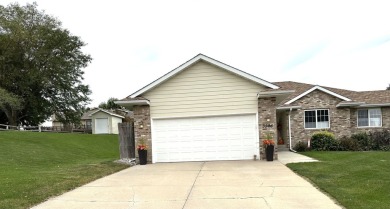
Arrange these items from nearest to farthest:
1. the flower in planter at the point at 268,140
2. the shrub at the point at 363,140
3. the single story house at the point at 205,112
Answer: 1. the flower in planter at the point at 268,140
2. the single story house at the point at 205,112
3. the shrub at the point at 363,140

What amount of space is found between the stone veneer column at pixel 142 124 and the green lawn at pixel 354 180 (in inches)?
248

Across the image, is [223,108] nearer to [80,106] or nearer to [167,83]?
[167,83]

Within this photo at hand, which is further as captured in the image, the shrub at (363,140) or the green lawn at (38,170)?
the shrub at (363,140)

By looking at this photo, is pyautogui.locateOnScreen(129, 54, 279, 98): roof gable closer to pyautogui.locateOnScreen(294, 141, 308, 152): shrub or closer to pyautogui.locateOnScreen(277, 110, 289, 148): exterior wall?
pyautogui.locateOnScreen(294, 141, 308, 152): shrub

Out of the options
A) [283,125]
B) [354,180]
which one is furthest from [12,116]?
[354,180]

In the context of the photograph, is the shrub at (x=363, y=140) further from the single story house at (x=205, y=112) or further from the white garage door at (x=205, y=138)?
the white garage door at (x=205, y=138)

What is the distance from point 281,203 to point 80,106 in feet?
140

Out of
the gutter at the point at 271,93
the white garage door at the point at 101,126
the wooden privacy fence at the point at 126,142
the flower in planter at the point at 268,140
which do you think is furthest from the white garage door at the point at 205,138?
the white garage door at the point at 101,126

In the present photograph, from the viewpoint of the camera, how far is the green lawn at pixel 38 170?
771cm

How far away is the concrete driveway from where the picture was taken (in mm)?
6910

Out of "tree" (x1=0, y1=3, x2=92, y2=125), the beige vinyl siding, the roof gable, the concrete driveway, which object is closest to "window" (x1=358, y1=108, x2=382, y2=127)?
the beige vinyl siding

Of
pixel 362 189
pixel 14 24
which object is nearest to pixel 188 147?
pixel 362 189

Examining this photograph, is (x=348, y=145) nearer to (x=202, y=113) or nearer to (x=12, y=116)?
(x=202, y=113)

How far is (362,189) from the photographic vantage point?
7.95m
